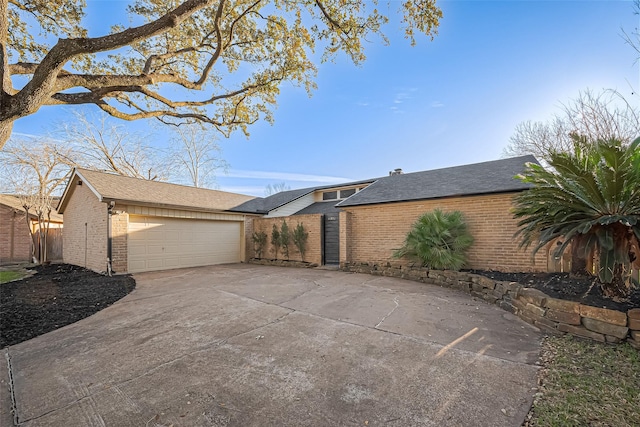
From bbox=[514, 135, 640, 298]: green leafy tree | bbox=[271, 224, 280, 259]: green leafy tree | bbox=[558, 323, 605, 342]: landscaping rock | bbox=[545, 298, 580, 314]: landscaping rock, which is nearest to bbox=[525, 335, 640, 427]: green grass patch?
bbox=[558, 323, 605, 342]: landscaping rock

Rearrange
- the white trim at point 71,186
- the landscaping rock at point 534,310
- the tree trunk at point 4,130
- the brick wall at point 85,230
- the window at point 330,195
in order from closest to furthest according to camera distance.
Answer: the tree trunk at point 4,130
the landscaping rock at point 534,310
the white trim at point 71,186
the brick wall at point 85,230
the window at point 330,195

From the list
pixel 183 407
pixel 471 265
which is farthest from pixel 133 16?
pixel 471 265

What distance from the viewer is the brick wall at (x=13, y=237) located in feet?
47.8

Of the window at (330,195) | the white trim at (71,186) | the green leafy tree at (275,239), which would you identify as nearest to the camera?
the white trim at (71,186)

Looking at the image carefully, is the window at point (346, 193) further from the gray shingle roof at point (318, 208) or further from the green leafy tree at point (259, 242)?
the green leafy tree at point (259, 242)

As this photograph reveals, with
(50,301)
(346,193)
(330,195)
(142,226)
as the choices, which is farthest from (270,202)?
(50,301)

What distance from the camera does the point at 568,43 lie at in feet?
22.6

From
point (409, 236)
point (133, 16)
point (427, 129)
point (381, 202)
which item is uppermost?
point (133, 16)

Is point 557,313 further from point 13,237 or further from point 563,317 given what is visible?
point 13,237

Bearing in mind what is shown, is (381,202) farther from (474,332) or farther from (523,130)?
(523,130)

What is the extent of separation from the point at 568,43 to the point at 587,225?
6322 mm

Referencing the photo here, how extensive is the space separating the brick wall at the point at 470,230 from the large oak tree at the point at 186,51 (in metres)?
4.79

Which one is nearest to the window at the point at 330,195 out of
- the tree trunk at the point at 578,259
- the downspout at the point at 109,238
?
the downspout at the point at 109,238

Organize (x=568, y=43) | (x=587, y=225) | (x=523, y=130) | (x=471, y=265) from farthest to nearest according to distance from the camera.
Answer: (x=523, y=130) → (x=471, y=265) → (x=568, y=43) → (x=587, y=225)
